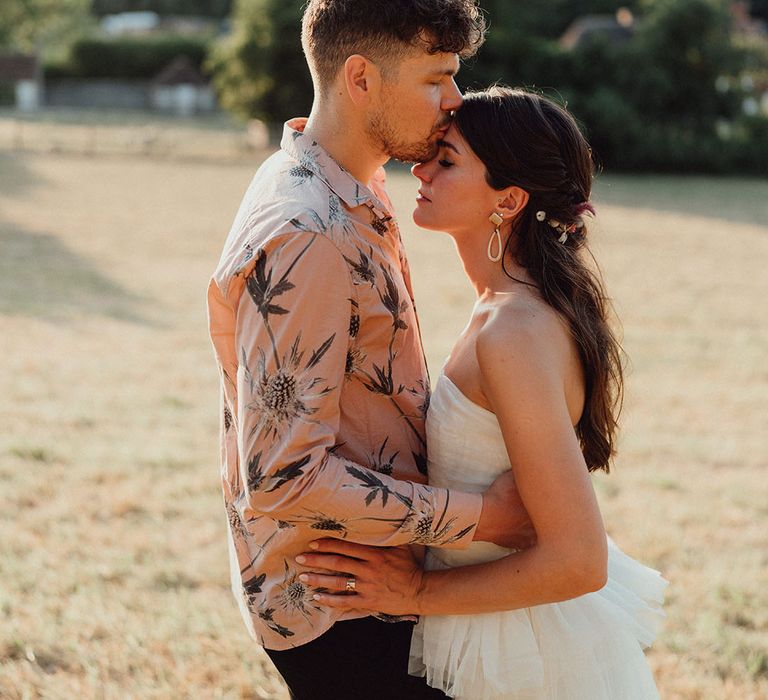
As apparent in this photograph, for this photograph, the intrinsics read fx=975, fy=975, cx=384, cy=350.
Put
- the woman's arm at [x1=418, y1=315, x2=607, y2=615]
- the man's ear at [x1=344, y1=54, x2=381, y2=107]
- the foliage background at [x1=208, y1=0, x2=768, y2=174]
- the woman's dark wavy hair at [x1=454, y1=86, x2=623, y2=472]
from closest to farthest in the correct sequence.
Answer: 1. the woman's arm at [x1=418, y1=315, x2=607, y2=615]
2. the man's ear at [x1=344, y1=54, x2=381, y2=107]
3. the woman's dark wavy hair at [x1=454, y1=86, x2=623, y2=472]
4. the foliage background at [x1=208, y1=0, x2=768, y2=174]

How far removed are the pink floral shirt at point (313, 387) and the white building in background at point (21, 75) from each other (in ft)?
187

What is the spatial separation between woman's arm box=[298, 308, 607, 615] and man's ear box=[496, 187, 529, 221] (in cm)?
32

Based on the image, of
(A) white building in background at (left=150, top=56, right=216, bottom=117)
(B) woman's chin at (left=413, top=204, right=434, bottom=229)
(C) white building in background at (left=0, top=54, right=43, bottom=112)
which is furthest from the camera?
(A) white building in background at (left=150, top=56, right=216, bottom=117)

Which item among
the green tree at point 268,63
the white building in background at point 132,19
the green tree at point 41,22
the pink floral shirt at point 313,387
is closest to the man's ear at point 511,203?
the pink floral shirt at point 313,387

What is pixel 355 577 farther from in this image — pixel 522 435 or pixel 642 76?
pixel 642 76

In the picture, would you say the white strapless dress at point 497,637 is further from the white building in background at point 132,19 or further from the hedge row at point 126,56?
the white building in background at point 132,19

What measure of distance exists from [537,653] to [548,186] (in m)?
1.05

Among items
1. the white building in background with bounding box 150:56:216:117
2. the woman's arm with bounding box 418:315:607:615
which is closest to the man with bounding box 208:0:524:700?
the woman's arm with bounding box 418:315:607:615

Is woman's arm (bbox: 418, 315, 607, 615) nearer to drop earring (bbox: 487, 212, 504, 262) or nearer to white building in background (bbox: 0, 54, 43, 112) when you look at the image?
drop earring (bbox: 487, 212, 504, 262)

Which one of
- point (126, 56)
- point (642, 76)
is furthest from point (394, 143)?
point (126, 56)

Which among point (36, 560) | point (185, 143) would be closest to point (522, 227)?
point (36, 560)

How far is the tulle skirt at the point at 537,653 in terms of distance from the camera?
2.15 metres

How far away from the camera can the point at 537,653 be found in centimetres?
217

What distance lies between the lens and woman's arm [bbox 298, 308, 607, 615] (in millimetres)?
1964
